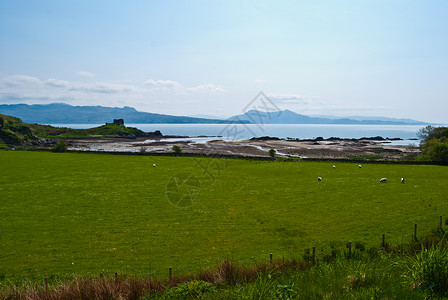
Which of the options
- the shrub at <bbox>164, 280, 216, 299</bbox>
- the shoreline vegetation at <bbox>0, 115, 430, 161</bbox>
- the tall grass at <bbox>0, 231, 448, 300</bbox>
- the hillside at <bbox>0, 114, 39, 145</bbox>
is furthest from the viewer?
the hillside at <bbox>0, 114, 39, 145</bbox>

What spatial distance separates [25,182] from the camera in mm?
24234

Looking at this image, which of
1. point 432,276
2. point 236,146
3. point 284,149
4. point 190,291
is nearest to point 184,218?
point 190,291

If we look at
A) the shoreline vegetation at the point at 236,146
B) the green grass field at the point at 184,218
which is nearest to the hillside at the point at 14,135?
the shoreline vegetation at the point at 236,146

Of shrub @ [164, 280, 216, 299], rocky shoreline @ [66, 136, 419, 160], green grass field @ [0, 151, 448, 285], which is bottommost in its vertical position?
green grass field @ [0, 151, 448, 285]

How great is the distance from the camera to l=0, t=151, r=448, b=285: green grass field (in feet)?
35.4

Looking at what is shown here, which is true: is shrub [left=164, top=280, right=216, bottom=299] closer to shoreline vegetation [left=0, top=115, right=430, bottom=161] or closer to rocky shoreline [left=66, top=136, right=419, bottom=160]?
rocky shoreline [left=66, top=136, right=419, bottom=160]

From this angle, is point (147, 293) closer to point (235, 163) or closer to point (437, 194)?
point (437, 194)

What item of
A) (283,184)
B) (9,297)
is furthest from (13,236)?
(283,184)

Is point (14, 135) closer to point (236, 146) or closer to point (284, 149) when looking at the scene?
point (236, 146)

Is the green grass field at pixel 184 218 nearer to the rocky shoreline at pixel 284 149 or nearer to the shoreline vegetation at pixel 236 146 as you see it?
the rocky shoreline at pixel 284 149

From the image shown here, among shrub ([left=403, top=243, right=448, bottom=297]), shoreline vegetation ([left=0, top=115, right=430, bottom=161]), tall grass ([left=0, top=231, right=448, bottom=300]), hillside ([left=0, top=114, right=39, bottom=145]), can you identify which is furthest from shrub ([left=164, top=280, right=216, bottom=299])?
hillside ([left=0, top=114, right=39, bottom=145])

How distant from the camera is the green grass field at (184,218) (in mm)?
10789

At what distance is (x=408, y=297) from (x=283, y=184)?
2019cm

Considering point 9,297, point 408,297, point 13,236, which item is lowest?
point 13,236
